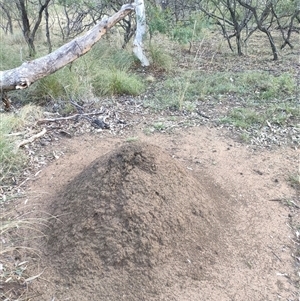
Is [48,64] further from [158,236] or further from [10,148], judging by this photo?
[158,236]

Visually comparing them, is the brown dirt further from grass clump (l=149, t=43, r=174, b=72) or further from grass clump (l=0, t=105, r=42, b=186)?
grass clump (l=149, t=43, r=174, b=72)

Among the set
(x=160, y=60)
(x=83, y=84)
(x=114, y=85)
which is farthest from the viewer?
(x=160, y=60)

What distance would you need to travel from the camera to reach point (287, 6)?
8094mm

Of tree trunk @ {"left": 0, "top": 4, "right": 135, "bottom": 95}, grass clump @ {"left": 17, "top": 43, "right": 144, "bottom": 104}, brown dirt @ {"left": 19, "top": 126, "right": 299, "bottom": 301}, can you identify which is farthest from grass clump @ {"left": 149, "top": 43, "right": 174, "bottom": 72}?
brown dirt @ {"left": 19, "top": 126, "right": 299, "bottom": 301}

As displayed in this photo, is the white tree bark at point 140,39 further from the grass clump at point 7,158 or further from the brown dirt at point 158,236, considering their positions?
the brown dirt at point 158,236

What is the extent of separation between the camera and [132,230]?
8.37 feet

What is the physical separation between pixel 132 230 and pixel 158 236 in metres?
0.17

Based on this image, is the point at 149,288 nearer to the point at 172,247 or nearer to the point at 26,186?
the point at 172,247

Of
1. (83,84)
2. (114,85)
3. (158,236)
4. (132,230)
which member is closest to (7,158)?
(132,230)

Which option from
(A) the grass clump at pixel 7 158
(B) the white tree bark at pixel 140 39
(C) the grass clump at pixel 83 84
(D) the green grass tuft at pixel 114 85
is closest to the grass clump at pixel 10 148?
(A) the grass clump at pixel 7 158

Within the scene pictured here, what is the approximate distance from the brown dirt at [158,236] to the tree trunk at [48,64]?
Answer: 1.20m

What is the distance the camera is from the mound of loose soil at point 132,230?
2381 millimetres

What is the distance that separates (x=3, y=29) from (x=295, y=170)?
9887mm

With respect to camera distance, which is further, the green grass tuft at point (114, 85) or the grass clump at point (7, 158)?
the green grass tuft at point (114, 85)
